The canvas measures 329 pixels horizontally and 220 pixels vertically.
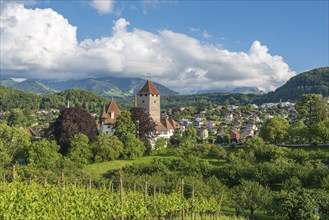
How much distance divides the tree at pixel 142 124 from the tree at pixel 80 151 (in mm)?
9891

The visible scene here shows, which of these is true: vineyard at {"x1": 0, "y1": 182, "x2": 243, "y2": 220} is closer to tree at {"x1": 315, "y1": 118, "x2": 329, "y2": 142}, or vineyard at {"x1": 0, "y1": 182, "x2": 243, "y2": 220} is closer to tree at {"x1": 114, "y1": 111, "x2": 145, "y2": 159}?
tree at {"x1": 114, "y1": 111, "x2": 145, "y2": 159}

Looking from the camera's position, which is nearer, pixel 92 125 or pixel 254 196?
pixel 254 196

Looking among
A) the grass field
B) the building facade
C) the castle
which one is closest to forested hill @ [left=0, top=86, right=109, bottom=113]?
the castle

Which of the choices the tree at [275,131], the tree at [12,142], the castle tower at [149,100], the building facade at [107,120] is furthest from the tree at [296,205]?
the castle tower at [149,100]

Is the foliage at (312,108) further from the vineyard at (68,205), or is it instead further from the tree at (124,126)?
the vineyard at (68,205)

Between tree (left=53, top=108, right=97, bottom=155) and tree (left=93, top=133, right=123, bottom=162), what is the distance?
2352 mm

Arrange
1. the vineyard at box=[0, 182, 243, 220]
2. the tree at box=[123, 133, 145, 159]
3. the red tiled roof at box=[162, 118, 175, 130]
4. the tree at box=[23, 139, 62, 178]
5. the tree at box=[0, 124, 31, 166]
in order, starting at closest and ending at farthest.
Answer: the vineyard at box=[0, 182, 243, 220] < the tree at box=[23, 139, 62, 178] < the tree at box=[0, 124, 31, 166] < the tree at box=[123, 133, 145, 159] < the red tiled roof at box=[162, 118, 175, 130]

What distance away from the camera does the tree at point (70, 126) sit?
39.5 meters

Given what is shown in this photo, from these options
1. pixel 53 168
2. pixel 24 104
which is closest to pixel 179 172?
pixel 53 168

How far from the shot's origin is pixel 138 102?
61188 millimetres

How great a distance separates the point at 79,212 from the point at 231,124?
10706 centimetres

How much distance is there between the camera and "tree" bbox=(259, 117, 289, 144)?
47000 mm

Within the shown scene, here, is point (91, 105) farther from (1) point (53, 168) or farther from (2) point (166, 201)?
(2) point (166, 201)

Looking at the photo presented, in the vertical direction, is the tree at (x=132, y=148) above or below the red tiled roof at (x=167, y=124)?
below
